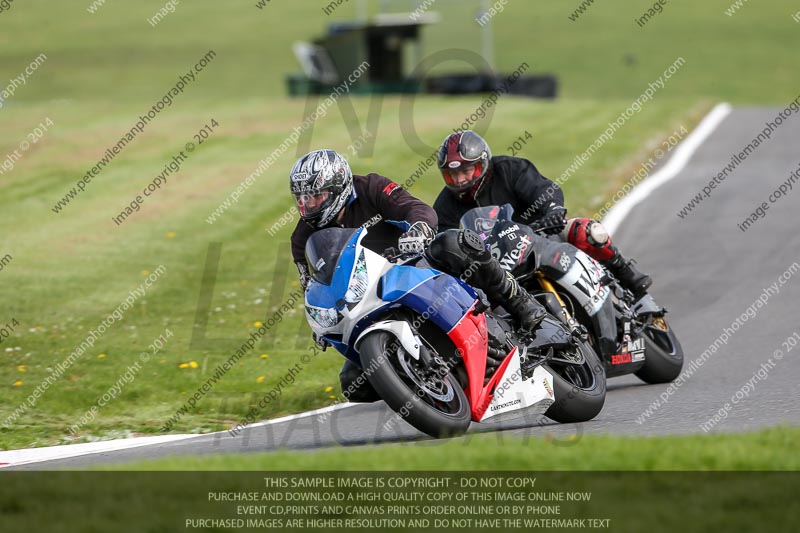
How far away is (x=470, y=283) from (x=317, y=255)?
3.43 feet

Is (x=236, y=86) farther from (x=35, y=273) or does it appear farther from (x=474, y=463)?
(x=474, y=463)

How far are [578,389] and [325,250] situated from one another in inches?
75.9

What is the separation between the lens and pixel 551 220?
28.3ft

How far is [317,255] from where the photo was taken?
23.1ft

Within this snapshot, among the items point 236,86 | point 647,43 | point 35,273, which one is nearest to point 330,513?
point 35,273

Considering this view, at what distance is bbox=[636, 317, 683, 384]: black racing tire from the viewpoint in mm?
9266

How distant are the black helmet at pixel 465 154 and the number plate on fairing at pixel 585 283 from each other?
97 cm

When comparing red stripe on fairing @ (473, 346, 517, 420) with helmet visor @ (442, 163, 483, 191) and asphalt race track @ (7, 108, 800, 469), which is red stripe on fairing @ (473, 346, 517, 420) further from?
helmet visor @ (442, 163, 483, 191)

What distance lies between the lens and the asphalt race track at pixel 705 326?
745cm

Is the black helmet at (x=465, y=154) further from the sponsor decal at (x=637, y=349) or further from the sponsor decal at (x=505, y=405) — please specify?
the sponsor decal at (x=505, y=405)

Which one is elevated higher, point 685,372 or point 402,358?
point 402,358

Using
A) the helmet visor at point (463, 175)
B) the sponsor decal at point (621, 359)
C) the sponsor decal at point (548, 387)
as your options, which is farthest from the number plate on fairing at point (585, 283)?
the sponsor decal at point (548, 387)

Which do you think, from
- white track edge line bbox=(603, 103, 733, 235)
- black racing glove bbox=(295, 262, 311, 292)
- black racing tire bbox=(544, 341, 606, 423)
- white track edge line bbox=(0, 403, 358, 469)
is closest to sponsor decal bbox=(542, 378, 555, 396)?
black racing tire bbox=(544, 341, 606, 423)

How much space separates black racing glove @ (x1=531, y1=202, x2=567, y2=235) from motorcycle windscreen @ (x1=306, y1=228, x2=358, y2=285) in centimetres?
196
